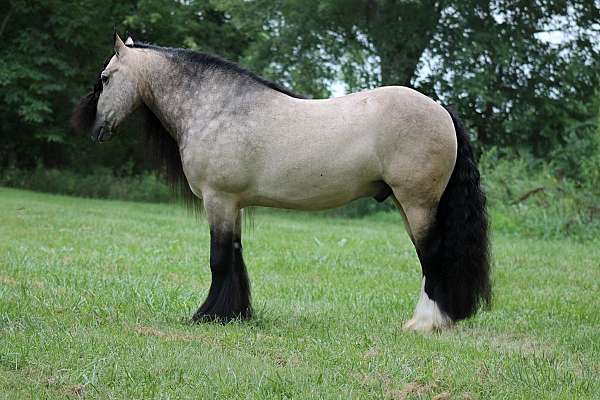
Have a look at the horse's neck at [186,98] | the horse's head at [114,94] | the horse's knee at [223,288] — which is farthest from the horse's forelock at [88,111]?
the horse's knee at [223,288]

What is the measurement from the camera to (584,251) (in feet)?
35.8

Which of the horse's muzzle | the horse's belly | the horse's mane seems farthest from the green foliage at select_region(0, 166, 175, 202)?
the horse's belly

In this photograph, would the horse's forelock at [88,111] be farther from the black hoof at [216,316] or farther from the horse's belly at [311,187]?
the black hoof at [216,316]

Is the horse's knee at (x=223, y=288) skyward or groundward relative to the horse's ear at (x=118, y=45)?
groundward

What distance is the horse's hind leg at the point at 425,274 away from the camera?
16.9 ft

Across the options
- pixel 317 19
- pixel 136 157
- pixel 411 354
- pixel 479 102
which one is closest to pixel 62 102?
pixel 136 157

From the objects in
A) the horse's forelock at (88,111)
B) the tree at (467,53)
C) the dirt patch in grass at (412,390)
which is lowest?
the dirt patch in grass at (412,390)

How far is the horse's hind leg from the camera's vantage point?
5.15 metres

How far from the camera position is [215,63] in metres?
5.55

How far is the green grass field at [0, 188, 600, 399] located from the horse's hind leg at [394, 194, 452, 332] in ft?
0.54

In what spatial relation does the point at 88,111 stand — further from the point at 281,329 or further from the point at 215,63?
the point at 281,329

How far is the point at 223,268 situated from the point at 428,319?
1.48m

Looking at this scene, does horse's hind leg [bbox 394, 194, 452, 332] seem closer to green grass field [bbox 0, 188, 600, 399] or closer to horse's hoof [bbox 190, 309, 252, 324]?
green grass field [bbox 0, 188, 600, 399]

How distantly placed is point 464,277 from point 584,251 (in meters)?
6.44
